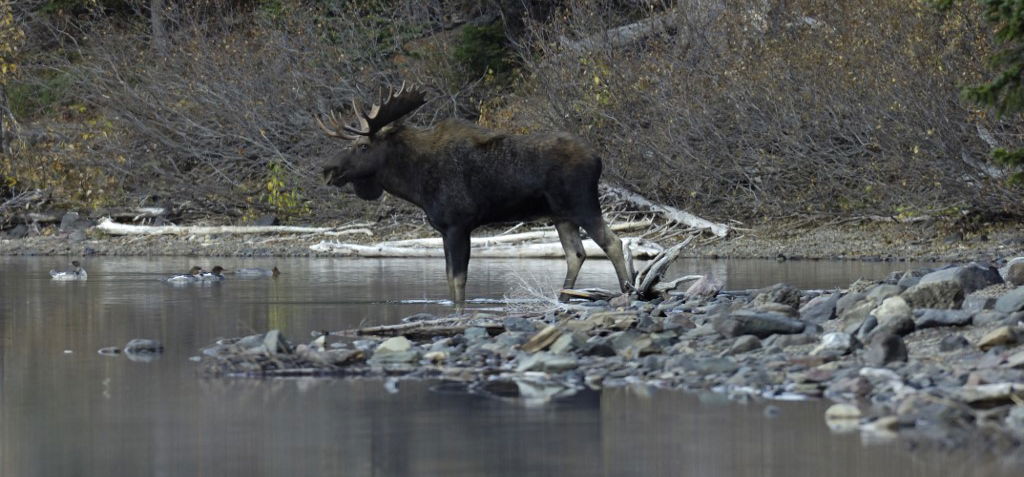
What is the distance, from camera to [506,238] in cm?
2592

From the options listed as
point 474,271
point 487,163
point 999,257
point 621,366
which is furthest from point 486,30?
point 621,366

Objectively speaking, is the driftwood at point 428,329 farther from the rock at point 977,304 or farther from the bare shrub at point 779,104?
the bare shrub at point 779,104

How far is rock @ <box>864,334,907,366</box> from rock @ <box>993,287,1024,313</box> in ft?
4.64

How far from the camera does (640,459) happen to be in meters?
7.25

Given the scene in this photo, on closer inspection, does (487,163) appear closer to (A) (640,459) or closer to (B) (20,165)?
(A) (640,459)

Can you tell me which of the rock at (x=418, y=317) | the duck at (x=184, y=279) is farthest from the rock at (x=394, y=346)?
the duck at (x=184, y=279)

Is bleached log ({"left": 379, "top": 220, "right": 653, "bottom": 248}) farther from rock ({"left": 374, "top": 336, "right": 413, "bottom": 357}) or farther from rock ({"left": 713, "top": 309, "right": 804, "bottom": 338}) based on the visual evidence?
rock ({"left": 713, "top": 309, "right": 804, "bottom": 338})

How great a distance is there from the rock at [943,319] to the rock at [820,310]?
4.09 feet

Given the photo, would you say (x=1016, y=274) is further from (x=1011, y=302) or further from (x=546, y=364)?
(x=546, y=364)

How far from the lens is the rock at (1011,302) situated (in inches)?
417

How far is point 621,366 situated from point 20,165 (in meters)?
25.9

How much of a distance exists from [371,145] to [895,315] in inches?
282

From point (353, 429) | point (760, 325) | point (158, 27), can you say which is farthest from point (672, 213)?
point (353, 429)

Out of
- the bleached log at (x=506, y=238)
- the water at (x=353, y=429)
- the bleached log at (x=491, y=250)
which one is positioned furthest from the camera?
the bleached log at (x=506, y=238)
